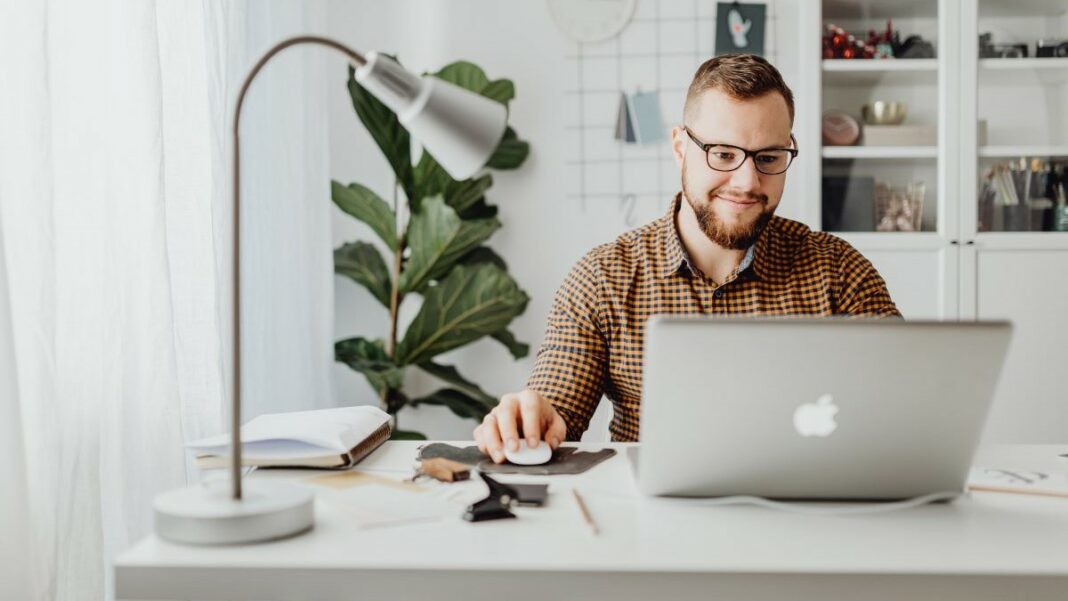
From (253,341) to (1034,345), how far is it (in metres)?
2.23

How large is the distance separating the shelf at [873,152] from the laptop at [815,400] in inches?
83.7

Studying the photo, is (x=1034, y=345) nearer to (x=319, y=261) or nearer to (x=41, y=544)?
→ (x=319, y=261)

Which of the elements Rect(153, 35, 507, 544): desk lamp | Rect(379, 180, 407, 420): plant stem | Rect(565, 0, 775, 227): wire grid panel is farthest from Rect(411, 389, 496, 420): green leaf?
Rect(153, 35, 507, 544): desk lamp

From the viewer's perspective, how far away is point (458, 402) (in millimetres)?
2984

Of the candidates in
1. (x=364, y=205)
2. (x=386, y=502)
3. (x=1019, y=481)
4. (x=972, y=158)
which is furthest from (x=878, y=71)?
(x=386, y=502)

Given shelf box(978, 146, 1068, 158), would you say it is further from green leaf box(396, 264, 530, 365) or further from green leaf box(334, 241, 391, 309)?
green leaf box(334, 241, 391, 309)

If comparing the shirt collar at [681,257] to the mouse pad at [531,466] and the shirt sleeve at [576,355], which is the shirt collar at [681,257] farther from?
the mouse pad at [531,466]

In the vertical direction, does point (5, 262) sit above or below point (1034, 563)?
above

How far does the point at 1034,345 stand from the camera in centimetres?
294

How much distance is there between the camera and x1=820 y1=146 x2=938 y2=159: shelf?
300cm

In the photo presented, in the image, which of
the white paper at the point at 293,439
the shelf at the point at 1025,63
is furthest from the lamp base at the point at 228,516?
the shelf at the point at 1025,63

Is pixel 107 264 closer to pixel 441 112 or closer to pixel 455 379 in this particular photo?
pixel 441 112

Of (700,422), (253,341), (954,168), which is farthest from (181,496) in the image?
(954,168)

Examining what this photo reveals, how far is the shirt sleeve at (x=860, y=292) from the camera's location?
5.89ft
